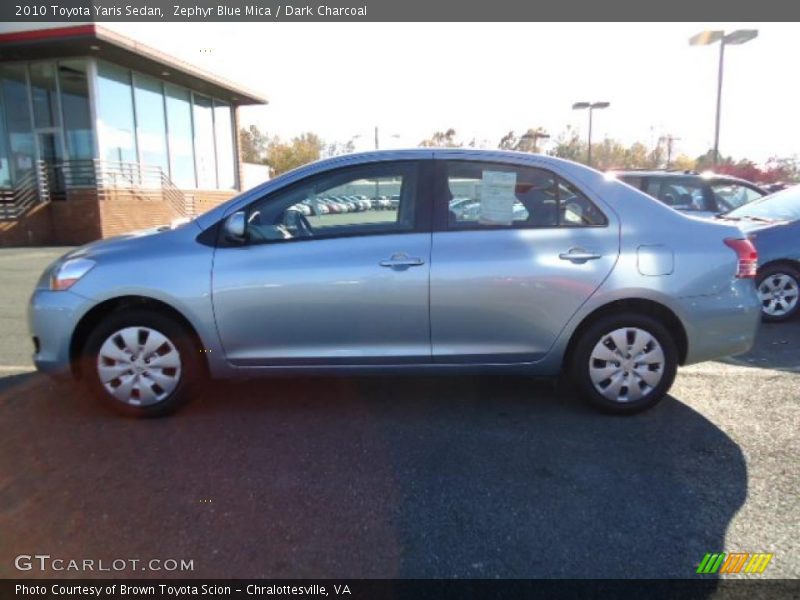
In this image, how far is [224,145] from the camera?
2611cm

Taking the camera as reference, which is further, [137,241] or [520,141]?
[520,141]

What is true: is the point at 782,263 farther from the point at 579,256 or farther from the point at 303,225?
the point at 303,225

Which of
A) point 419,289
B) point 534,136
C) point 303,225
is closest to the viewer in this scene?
point 419,289

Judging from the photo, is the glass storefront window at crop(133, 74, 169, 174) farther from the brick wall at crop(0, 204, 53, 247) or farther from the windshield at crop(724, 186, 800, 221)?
the windshield at crop(724, 186, 800, 221)

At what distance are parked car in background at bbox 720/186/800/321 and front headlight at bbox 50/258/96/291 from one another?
6449 mm

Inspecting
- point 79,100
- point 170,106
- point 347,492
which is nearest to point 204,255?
point 347,492

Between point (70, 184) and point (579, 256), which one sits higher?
point (70, 184)

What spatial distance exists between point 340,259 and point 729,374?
3.31 metres

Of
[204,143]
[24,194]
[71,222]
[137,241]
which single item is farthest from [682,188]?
[204,143]

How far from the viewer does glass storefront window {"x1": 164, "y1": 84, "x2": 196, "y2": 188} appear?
71.3 ft

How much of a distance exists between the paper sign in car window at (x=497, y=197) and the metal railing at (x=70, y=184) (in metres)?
16.8

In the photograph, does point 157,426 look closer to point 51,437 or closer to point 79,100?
point 51,437

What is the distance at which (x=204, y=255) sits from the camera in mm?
3547

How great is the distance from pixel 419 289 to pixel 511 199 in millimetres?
860
